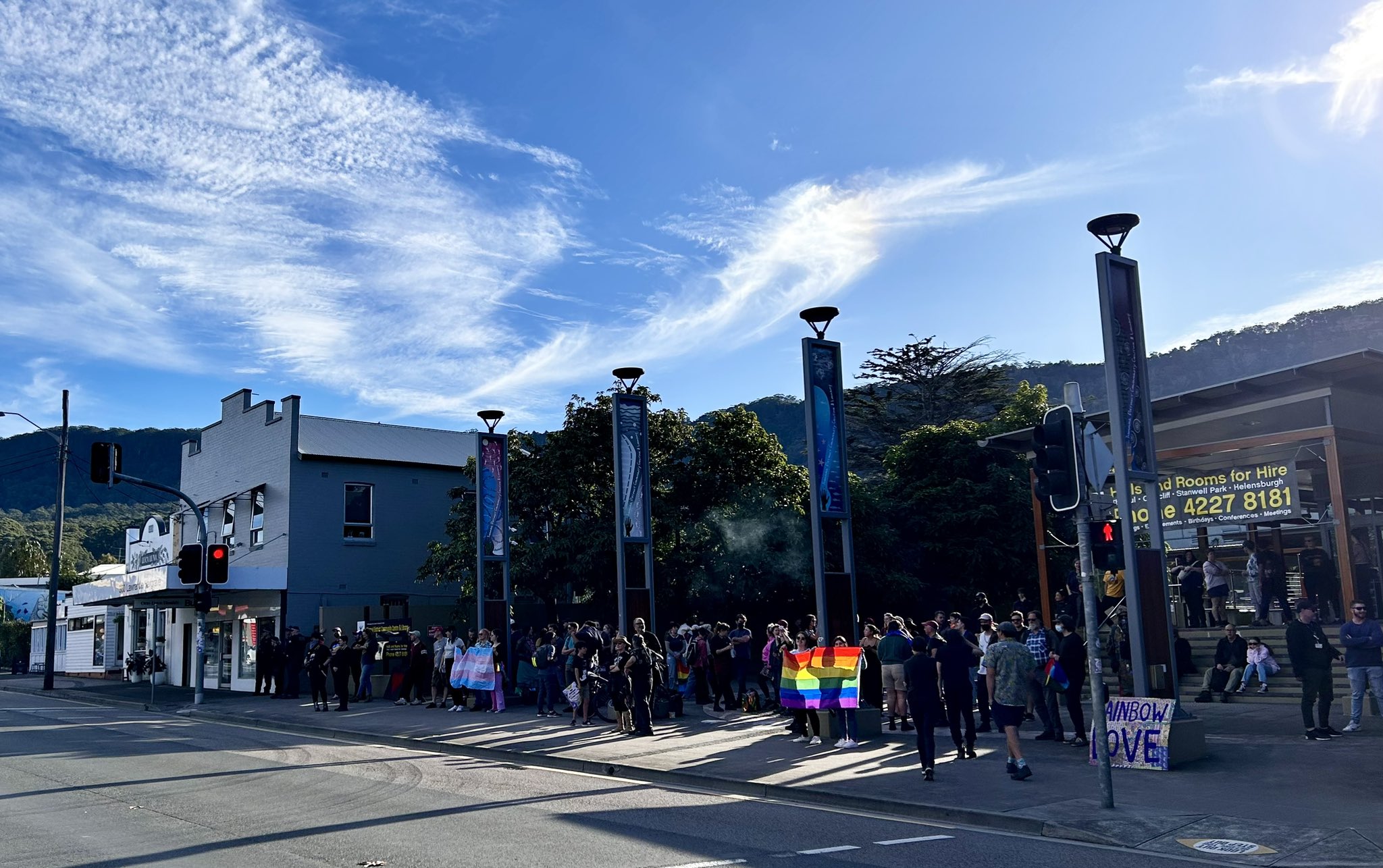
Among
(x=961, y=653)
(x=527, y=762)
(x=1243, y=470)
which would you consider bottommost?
(x=527, y=762)

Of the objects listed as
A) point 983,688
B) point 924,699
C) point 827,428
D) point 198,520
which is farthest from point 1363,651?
point 198,520

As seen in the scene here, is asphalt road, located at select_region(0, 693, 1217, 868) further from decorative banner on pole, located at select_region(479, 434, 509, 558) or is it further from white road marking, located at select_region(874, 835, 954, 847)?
decorative banner on pole, located at select_region(479, 434, 509, 558)

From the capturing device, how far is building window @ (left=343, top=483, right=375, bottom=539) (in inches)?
1383

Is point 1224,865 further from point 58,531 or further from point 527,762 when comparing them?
point 58,531

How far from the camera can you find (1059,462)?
33.8 ft

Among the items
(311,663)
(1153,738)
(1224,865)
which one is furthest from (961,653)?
(311,663)

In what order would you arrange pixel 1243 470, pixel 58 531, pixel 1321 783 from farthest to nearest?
pixel 58 531, pixel 1243 470, pixel 1321 783

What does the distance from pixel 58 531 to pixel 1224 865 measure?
41.3m

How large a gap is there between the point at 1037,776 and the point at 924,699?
1423 mm

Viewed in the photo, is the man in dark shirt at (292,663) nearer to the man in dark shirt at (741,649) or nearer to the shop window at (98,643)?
the man in dark shirt at (741,649)

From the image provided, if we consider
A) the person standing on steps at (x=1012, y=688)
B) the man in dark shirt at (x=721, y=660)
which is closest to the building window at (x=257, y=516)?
the man in dark shirt at (x=721, y=660)

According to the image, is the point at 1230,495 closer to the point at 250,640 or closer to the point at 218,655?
the point at 250,640

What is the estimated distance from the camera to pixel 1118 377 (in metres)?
13.5

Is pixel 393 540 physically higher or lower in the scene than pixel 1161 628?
higher
